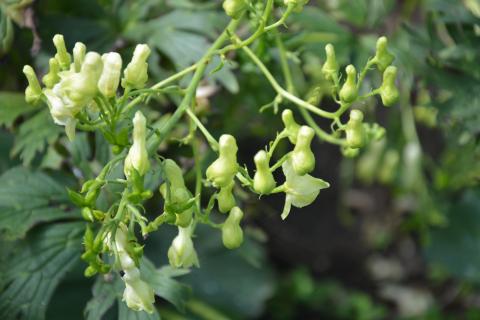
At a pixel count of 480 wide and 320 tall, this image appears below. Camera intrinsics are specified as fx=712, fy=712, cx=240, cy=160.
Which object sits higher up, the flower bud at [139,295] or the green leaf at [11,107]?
the flower bud at [139,295]

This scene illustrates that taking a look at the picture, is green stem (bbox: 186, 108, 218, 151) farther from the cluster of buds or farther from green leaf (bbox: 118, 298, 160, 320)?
green leaf (bbox: 118, 298, 160, 320)

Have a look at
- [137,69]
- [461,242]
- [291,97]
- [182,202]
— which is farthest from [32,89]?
[461,242]

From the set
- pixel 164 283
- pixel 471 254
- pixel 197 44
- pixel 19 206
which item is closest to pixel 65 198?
pixel 19 206

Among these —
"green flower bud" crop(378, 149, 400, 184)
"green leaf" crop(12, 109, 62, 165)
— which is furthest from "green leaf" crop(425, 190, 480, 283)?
"green leaf" crop(12, 109, 62, 165)

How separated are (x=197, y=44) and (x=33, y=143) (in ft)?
1.27

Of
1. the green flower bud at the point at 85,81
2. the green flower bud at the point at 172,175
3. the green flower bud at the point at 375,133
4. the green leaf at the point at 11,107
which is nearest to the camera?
the green flower bud at the point at 85,81

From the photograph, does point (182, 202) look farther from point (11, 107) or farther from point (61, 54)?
point (11, 107)

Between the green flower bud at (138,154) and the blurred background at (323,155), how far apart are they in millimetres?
419

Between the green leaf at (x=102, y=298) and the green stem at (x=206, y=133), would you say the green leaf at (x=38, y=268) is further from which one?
the green stem at (x=206, y=133)

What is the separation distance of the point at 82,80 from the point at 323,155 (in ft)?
5.95

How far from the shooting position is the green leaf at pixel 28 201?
1.21m

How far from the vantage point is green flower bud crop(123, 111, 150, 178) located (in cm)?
90

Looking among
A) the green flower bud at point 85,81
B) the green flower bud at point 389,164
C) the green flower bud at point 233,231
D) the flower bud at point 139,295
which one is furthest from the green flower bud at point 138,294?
the green flower bud at point 389,164

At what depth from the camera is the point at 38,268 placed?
1208 mm
